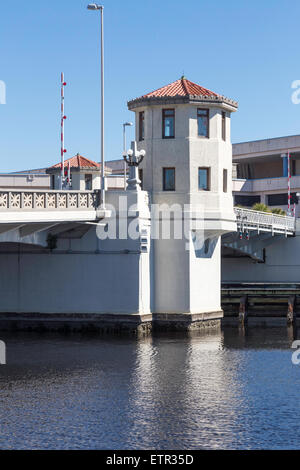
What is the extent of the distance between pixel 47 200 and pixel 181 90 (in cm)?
1218

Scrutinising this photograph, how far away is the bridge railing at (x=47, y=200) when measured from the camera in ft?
143

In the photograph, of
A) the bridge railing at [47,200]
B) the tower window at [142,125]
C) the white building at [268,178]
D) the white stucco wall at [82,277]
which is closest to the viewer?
the bridge railing at [47,200]

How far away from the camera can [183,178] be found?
51.8m

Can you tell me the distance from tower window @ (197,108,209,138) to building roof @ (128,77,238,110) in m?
0.88

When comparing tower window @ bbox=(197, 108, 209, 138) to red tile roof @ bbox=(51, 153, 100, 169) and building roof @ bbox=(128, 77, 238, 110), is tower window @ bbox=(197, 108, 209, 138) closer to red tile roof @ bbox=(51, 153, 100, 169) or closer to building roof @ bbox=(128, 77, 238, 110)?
building roof @ bbox=(128, 77, 238, 110)

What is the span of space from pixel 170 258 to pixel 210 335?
5.35m

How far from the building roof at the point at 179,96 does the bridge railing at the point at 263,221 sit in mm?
9912

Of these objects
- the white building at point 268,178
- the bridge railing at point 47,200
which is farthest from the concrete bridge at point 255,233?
the white building at point 268,178

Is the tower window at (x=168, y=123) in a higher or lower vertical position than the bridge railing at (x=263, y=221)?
higher

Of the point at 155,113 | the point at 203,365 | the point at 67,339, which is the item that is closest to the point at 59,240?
the point at 67,339

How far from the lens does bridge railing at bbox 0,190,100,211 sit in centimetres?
4347

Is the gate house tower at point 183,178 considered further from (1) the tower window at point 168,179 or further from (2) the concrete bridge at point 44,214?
(2) the concrete bridge at point 44,214
